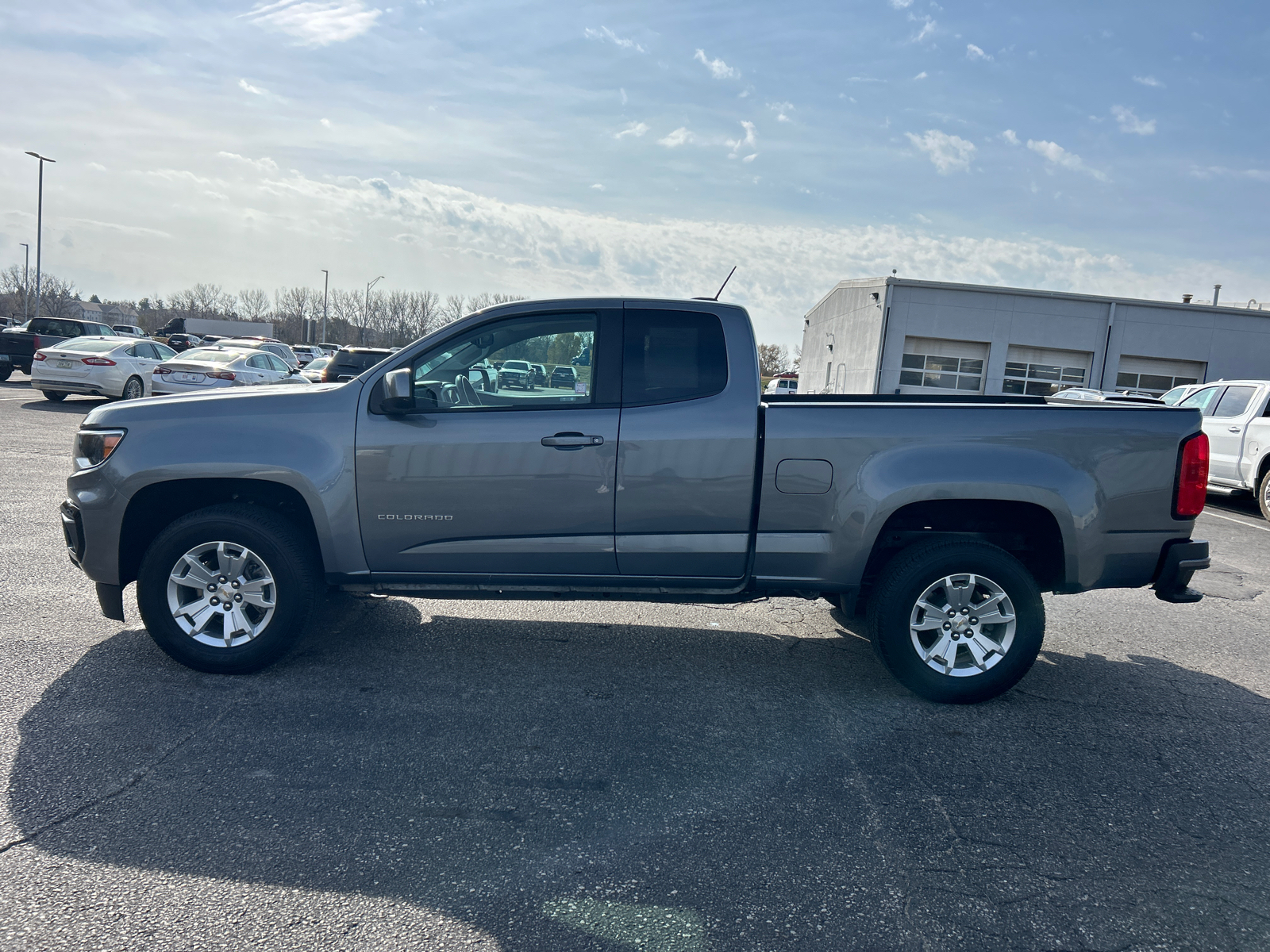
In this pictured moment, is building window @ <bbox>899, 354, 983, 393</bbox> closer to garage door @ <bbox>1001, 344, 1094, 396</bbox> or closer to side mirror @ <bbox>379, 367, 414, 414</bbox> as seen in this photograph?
garage door @ <bbox>1001, 344, 1094, 396</bbox>

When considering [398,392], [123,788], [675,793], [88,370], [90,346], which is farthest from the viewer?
[90,346]

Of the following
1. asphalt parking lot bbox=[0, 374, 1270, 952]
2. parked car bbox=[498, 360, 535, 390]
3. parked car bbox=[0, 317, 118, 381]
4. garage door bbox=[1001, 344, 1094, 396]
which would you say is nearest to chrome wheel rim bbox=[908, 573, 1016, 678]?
asphalt parking lot bbox=[0, 374, 1270, 952]

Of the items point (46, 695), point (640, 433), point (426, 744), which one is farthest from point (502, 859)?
point (46, 695)

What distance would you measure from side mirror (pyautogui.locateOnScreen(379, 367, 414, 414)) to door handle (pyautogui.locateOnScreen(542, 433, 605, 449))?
2.31 ft

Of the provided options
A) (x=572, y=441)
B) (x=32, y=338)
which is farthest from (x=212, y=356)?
(x=572, y=441)

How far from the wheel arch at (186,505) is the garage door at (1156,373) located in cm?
4097

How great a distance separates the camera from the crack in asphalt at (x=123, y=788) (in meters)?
2.98

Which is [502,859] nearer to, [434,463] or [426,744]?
[426,744]

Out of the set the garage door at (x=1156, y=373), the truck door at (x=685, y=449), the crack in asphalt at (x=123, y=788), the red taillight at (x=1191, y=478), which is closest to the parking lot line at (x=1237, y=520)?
the red taillight at (x=1191, y=478)

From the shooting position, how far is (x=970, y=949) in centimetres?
257

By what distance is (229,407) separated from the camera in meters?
4.50

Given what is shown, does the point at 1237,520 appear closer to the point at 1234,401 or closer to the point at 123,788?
the point at 1234,401

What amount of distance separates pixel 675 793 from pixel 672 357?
2.17 meters

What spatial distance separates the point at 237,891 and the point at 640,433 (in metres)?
2.60
